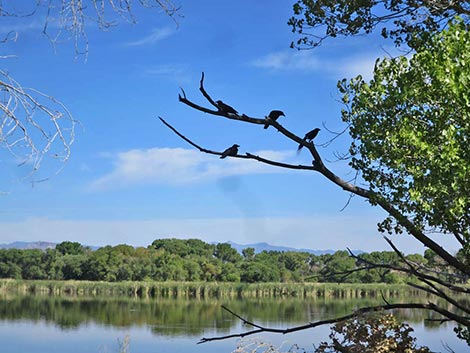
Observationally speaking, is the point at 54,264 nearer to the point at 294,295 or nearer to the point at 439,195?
the point at 294,295

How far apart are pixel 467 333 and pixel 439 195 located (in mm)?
1450

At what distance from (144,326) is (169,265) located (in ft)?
68.9

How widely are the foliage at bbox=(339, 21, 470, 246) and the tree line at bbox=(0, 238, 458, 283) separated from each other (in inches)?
1428

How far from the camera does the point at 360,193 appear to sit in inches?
194

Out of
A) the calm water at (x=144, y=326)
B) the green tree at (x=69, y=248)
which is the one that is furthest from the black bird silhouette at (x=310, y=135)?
the green tree at (x=69, y=248)

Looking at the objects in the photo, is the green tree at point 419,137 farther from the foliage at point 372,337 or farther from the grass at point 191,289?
the grass at point 191,289

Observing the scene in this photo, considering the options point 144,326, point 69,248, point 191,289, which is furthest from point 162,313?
point 69,248

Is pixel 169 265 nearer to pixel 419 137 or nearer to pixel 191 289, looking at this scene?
pixel 191 289

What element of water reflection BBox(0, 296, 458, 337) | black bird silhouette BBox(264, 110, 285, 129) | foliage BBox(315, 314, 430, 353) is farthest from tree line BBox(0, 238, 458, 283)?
black bird silhouette BBox(264, 110, 285, 129)

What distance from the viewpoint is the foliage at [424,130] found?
392 centimetres

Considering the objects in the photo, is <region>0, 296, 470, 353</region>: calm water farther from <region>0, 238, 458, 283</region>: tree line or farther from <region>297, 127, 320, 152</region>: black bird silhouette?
<region>297, 127, 320, 152</region>: black bird silhouette

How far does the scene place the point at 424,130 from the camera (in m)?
4.26

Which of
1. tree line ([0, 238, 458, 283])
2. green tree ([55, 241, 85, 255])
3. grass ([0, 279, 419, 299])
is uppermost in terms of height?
green tree ([55, 241, 85, 255])

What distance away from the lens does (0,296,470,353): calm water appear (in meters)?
18.9
